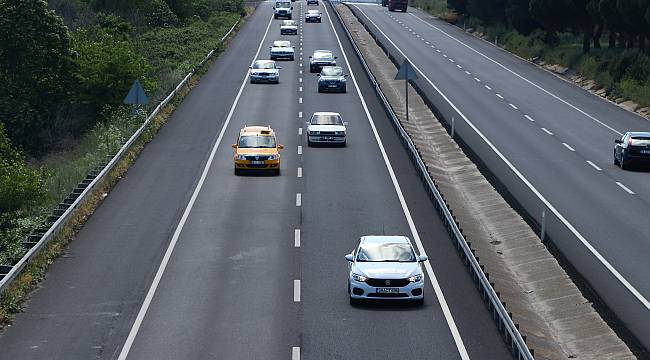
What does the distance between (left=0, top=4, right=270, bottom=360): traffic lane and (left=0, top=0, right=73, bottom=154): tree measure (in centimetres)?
1326

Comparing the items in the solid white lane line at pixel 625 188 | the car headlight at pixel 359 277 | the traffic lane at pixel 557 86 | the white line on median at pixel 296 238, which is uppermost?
Result: the car headlight at pixel 359 277

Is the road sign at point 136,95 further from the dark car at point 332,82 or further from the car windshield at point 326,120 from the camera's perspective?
the dark car at point 332,82

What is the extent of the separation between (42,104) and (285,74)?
59.2ft

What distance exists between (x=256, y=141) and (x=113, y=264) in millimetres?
14561

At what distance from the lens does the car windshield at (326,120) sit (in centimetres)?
A: 4828

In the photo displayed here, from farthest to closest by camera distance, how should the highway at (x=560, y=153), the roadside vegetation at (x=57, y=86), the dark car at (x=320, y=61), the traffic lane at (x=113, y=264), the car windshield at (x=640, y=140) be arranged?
the dark car at (x=320, y=61) → the roadside vegetation at (x=57, y=86) → the car windshield at (x=640, y=140) → the highway at (x=560, y=153) → the traffic lane at (x=113, y=264)

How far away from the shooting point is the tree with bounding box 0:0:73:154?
199 feet

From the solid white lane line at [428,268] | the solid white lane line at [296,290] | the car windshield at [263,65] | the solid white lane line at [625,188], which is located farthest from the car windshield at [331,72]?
the solid white lane line at [296,290]

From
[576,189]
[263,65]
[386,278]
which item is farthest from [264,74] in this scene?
[386,278]

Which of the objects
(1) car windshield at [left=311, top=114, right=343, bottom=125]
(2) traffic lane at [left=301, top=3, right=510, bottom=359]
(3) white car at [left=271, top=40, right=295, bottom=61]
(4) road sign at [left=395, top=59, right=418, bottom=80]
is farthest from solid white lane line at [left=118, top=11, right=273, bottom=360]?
(3) white car at [left=271, top=40, right=295, bottom=61]

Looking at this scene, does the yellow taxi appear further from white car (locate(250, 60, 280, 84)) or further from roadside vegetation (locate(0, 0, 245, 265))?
white car (locate(250, 60, 280, 84))

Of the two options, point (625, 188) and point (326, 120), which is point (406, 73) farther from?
point (625, 188)

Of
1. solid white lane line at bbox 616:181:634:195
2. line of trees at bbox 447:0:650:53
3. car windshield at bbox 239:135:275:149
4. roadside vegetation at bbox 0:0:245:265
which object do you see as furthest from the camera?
line of trees at bbox 447:0:650:53

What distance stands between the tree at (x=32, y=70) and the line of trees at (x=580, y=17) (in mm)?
32745
